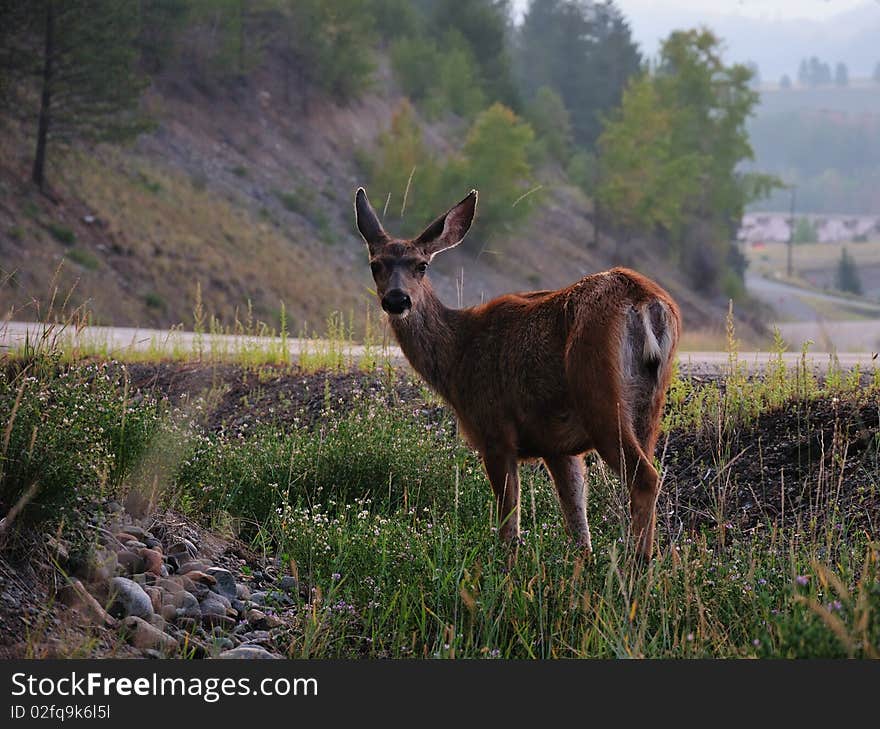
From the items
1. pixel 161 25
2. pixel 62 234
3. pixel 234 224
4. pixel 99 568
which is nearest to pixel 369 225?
pixel 99 568

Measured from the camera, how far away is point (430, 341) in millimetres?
6738

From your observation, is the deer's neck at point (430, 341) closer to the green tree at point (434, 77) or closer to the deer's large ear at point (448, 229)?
the deer's large ear at point (448, 229)

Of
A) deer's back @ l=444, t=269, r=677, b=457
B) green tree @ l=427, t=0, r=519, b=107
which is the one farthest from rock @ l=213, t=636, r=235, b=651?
green tree @ l=427, t=0, r=519, b=107

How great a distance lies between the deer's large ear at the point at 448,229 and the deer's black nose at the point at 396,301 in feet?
1.34

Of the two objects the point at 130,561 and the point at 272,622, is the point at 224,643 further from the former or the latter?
the point at 130,561

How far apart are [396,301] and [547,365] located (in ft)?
3.30

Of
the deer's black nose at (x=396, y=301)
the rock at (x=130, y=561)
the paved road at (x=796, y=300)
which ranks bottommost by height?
the paved road at (x=796, y=300)

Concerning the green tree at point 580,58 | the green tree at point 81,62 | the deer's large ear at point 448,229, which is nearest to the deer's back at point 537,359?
the deer's large ear at point 448,229

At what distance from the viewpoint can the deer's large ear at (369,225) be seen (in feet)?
22.5

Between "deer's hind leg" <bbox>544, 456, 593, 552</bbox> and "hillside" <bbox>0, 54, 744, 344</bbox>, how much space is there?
59.5 ft

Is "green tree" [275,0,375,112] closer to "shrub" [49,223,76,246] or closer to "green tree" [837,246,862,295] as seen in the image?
"shrub" [49,223,76,246]

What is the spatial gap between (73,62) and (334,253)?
1598 cm

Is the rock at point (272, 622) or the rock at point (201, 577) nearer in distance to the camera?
the rock at point (272, 622)

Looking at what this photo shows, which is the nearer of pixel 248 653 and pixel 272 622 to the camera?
pixel 248 653
